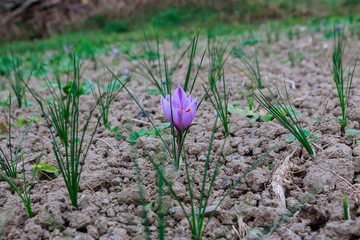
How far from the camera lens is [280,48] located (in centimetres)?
343

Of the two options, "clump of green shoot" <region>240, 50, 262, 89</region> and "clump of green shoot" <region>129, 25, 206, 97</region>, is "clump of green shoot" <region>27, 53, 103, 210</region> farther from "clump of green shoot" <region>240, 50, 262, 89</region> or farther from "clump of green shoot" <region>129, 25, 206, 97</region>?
"clump of green shoot" <region>240, 50, 262, 89</region>

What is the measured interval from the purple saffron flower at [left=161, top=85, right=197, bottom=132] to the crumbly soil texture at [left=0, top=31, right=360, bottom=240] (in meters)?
0.22

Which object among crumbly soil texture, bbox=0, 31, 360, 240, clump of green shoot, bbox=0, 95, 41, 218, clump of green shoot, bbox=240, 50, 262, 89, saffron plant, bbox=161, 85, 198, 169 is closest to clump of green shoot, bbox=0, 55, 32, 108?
crumbly soil texture, bbox=0, 31, 360, 240

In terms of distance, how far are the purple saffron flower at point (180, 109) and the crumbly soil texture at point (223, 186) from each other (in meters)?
0.22

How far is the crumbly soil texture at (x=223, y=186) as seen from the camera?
3.48ft

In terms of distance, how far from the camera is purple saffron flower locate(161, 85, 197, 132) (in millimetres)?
1245

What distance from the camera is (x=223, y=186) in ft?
4.20

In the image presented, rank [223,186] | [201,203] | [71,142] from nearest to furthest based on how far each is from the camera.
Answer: [201,203] → [71,142] → [223,186]

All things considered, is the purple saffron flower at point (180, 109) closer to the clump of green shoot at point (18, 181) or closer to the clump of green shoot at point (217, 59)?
the clump of green shoot at point (217, 59)

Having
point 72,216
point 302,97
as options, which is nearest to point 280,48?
point 302,97

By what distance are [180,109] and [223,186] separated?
340 mm

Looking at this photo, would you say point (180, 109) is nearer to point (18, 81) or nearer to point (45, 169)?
point (45, 169)

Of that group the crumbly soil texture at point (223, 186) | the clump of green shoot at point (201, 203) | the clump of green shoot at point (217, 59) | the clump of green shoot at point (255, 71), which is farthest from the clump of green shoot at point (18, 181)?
the clump of green shoot at point (255, 71)

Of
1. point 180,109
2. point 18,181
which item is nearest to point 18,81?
point 18,181
